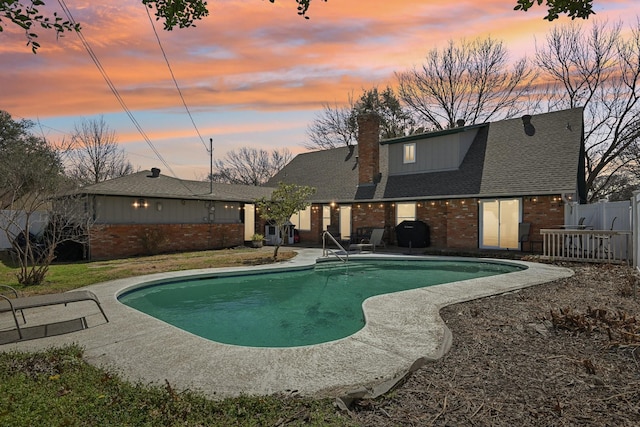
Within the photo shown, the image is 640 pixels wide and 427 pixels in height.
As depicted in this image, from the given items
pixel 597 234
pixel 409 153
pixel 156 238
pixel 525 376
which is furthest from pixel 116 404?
pixel 409 153

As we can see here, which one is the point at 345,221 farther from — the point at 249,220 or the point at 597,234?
the point at 597,234

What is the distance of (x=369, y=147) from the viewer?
19875mm

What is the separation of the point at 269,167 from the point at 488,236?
31503 millimetres

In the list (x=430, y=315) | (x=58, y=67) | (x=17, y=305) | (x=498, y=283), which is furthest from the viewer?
(x=58, y=67)

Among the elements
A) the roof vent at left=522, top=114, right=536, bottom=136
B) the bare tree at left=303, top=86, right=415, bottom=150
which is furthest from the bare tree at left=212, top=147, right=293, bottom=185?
the roof vent at left=522, top=114, right=536, bottom=136

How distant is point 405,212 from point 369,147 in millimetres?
4199

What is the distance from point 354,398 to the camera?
322 cm

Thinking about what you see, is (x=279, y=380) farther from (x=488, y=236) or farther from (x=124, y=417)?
(x=488, y=236)

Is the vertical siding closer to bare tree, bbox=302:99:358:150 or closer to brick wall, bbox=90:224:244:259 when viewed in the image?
brick wall, bbox=90:224:244:259

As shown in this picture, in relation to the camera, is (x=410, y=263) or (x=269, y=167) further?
(x=269, y=167)

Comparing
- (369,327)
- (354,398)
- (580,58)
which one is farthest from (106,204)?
(580,58)

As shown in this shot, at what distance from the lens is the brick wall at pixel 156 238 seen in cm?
1496

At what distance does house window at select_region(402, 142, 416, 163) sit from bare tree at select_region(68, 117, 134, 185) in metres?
27.2

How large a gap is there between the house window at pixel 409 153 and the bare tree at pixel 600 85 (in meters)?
13.0
